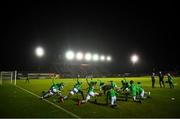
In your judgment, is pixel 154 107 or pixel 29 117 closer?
pixel 29 117

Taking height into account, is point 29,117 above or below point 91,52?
below

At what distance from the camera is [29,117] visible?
49.2 ft

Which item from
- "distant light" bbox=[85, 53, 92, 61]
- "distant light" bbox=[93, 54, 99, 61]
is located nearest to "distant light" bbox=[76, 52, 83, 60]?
"distant light" bbox=[85, 53, 92, 61]

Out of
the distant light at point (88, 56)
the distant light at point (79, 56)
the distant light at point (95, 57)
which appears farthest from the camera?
the distant light at point (95, 57)

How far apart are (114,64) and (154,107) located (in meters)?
90.9

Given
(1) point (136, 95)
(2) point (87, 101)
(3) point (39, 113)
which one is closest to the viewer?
(3) point (39, 113)

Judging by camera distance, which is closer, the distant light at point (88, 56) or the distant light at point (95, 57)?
the distant light at point (88, 56)

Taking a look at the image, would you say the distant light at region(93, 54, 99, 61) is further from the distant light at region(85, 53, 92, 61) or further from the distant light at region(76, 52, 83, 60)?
the distant light at region(76, 52, 83, 60)

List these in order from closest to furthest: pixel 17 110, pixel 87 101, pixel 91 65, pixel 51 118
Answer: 1. pixel 51 118
2. pixel 17 110
3. pixel 87 101
4. pixel 91 65

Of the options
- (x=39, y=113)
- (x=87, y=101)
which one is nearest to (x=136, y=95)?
(x=87, y=101)

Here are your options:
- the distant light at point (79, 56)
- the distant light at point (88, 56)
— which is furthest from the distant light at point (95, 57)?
the distant light at point (79, 56)

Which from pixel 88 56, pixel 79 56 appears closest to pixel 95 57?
pixel 88 56

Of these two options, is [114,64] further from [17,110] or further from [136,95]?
[17,110]

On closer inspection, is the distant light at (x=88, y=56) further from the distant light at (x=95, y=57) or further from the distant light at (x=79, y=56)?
the distant light at (x=79, y=56)
